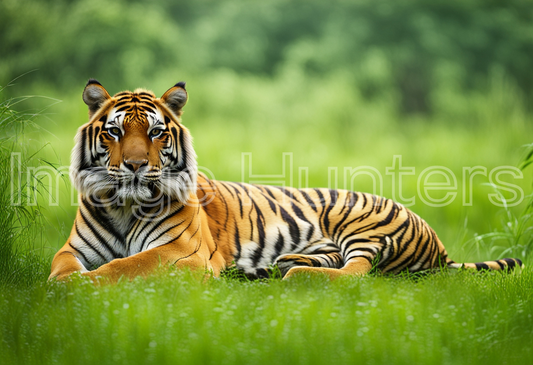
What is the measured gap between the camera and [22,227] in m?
3.80

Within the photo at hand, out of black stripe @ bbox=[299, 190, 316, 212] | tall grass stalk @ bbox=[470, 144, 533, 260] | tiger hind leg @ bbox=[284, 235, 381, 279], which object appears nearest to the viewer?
tiger hind leg @ bbox=[284, 235, 381, 279]

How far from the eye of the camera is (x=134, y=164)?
3.36 meters

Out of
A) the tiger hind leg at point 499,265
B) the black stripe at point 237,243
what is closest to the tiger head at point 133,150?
the black stripe at point 237,243

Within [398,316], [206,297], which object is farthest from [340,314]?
[206,297]

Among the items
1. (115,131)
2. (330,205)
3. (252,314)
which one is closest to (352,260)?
(330,205)

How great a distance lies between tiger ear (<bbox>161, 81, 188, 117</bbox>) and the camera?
377 cm

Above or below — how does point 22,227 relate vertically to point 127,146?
below

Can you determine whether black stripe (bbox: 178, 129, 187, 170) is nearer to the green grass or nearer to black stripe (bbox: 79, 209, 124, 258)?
black stripe (bbox: 79, 209, 124, 258)

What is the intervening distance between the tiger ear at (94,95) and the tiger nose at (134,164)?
597 mm

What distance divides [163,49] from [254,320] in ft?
→ 27.0

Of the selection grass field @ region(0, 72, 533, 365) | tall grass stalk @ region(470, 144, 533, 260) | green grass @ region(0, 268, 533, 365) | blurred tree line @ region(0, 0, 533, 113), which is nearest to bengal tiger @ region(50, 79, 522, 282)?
grass field @ region(0, 72, 533, 365)

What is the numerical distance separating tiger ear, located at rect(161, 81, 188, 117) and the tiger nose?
1.97 ft

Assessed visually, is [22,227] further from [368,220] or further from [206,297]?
[368,220]

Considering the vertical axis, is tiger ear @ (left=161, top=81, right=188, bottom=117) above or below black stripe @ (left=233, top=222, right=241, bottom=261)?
above
